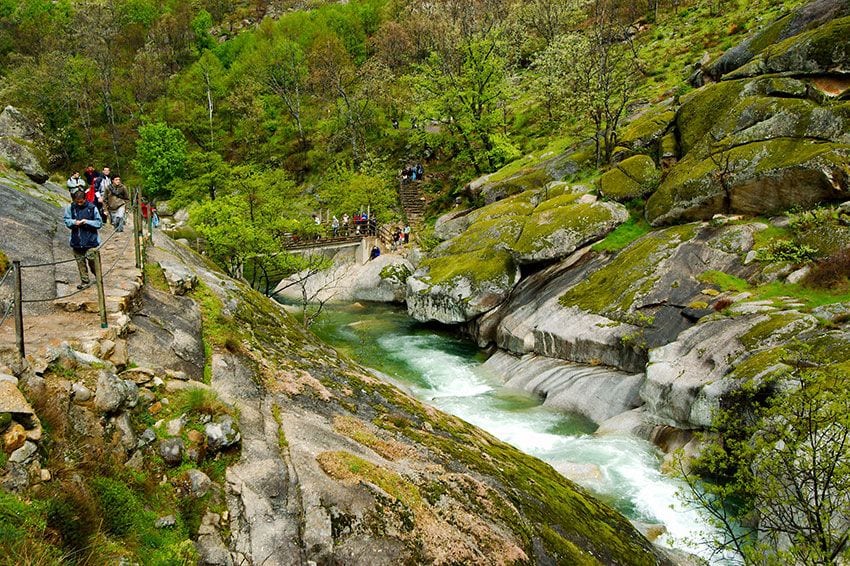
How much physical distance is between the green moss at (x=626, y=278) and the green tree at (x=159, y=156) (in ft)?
160

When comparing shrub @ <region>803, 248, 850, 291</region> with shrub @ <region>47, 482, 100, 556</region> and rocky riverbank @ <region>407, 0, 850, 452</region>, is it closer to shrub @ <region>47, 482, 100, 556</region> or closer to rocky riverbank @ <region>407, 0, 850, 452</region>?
rocky riverbank @ <region>407, 0, 850, 452</region>

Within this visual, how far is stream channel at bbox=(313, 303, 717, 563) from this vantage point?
41.2 ft

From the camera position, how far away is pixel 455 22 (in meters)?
59.2

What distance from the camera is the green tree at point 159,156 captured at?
54938 mm

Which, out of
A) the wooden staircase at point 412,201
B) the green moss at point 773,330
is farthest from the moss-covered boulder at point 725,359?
the wooden staircase at point 412,201

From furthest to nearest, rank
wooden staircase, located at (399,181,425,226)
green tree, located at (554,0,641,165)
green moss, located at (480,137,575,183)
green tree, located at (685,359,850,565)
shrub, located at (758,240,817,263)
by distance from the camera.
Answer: wooden staircase, located at (399,181,425,226) < green moss, located at (480,137,575,183) < green tree, located at (554,0,641,165) < shrub, located at (758,240,817,263) < green tree, located at (685,359,850,565)

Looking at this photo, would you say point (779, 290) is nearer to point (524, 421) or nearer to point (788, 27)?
point (524, 421)

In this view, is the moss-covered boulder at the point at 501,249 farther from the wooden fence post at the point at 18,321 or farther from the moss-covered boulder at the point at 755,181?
the wooden fence post at the point at 18,321

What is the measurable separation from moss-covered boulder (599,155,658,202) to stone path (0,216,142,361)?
22.1 metres

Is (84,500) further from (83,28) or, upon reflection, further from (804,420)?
(83,28)

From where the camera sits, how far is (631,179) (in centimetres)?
2586

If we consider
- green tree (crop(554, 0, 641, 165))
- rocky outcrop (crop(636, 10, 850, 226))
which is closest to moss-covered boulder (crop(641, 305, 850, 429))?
rocky outcrop (crop(636, 10, 850, 226))

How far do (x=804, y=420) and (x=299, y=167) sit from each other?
60.1 meters

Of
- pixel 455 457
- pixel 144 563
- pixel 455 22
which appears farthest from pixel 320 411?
pixel 455 22
